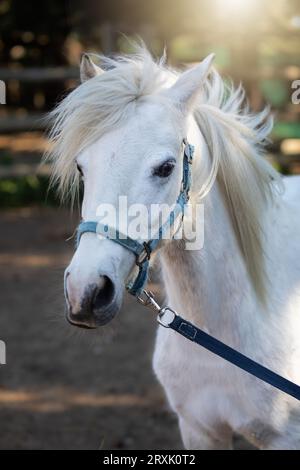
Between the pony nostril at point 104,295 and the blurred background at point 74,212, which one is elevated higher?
the pony nostril at point 104,295

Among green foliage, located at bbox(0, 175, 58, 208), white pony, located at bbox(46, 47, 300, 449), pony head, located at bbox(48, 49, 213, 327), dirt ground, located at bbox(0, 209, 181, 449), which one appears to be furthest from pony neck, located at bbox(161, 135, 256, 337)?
green foliage, located at bbox(0, 175, 58, 208)

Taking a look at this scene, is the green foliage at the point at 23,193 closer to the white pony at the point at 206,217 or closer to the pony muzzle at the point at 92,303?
the white pony at the point at 206,217

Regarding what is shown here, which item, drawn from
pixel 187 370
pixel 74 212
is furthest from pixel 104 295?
pixel 74 212

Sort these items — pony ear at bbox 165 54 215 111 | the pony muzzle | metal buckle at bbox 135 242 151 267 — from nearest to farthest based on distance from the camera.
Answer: the pony muzzle, metal buckle at bbox 135 242 151 267, pony ear at bbox 165 54 215 111

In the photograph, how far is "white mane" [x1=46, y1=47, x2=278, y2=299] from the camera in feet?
7.49

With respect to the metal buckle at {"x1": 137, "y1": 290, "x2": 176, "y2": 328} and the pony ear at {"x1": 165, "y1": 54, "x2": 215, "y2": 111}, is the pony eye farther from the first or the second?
the metal buckle at {"x1": 137, "y1": 290, "x2": 176, "y2": 328}

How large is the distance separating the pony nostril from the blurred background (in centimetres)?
26

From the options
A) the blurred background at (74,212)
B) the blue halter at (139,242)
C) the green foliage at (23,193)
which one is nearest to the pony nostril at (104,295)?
the blue halter at (139,242)

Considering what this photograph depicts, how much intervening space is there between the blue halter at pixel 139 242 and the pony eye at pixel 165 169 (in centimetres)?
10

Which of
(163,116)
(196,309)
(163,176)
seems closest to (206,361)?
(196,309)

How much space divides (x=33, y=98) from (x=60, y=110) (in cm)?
1152

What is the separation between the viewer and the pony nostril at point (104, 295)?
2.03 m

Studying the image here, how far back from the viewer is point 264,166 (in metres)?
2.64
